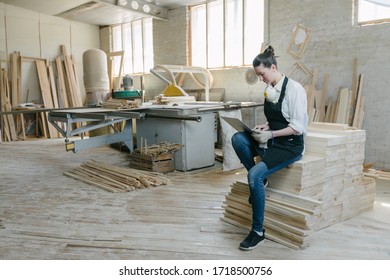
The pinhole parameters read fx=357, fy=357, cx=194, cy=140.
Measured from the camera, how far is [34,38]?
1034 centimetres

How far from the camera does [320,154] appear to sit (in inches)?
128

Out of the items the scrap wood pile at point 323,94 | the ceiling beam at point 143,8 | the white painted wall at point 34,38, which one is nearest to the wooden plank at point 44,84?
the white painted wall at point 34,38

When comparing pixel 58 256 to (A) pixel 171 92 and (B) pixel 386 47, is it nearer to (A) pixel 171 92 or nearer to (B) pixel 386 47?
(A) pixel 171 92

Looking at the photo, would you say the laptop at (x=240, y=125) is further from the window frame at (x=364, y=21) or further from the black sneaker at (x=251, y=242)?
the window frame at (x=364, y=21)

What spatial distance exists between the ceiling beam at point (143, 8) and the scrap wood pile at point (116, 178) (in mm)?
4849

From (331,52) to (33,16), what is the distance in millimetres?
8279

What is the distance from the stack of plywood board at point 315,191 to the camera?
292 cm

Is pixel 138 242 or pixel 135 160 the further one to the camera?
pixel 135 160

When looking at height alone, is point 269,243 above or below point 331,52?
below

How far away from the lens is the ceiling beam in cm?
868

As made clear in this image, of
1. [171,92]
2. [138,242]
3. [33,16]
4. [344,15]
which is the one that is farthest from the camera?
[33,16]

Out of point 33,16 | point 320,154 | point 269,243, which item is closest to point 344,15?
point 320,154

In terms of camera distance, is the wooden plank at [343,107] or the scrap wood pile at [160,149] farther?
the wooden plank at [343,107]

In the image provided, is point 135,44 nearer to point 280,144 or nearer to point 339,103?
point 339,103
